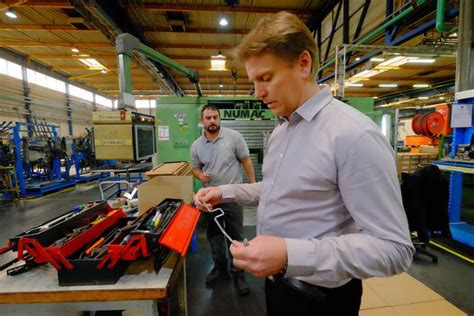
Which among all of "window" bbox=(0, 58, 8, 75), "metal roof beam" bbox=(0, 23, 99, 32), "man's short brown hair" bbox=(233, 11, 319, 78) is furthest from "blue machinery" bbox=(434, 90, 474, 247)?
"window" bbox=(0, 58, 8, 75)

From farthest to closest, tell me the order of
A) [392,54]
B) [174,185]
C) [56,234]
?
[392,54], [174,185], [56,234]

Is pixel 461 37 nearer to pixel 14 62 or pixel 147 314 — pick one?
pixel 147 314

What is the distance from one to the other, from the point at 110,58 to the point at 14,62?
3500 mm

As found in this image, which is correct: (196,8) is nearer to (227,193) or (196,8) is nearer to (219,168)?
(219,168)

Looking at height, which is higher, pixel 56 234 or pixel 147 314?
pixel 56 234

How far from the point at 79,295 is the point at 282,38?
122 cm

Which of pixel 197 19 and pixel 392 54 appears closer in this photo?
pixel 392 54

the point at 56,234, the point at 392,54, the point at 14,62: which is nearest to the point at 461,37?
the point at 392,54

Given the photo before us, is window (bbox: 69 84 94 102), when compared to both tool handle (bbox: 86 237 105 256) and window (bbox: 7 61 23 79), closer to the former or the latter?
window (bbox: 7 61 23 79)

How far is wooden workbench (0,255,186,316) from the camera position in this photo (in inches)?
38.1

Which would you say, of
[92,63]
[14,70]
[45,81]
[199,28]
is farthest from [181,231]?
[45,81]

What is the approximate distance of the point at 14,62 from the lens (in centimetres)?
778

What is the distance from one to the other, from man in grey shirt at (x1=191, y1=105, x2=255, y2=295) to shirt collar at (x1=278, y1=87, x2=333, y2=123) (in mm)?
1742

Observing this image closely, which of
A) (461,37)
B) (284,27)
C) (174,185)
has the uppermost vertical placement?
(461,37)
